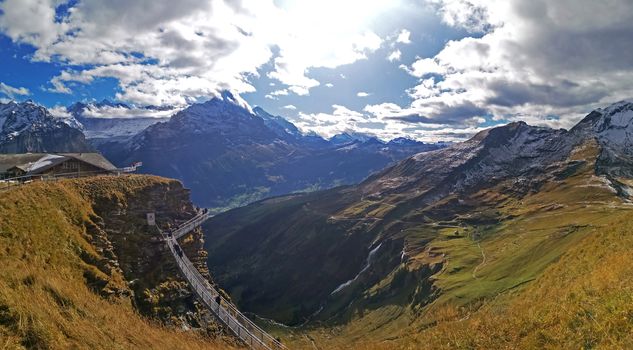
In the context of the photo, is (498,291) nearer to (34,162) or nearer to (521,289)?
(521,289)

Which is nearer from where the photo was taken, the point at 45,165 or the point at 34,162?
the point at 45,165

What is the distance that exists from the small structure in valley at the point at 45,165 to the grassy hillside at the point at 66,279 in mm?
21376

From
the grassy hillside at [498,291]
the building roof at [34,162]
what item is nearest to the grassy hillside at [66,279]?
the grassy hillside at [498,291]

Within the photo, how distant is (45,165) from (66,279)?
2068 inches

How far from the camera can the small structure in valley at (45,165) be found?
76756mm

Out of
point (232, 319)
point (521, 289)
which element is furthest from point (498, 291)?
point (232, 319)

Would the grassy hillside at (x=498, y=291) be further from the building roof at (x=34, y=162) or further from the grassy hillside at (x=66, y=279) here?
the building roof at (x=34, y=162)

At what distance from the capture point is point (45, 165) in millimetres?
78062

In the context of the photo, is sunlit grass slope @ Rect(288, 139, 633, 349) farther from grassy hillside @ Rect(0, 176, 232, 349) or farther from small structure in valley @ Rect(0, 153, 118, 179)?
small structure in valley @ Rect(0, 153, 118, 179)

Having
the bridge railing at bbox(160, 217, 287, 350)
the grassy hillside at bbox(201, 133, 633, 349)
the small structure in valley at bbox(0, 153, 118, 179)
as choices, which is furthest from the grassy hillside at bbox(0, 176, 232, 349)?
the small structure in valley at bbox(0, 153, 118, 179)

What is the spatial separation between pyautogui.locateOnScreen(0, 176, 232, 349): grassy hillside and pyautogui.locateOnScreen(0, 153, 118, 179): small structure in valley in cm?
2138

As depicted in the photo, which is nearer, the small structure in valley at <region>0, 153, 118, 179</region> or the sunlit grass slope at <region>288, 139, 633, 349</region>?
the sunlit grass slope at <region>288, 139, 633, 349</region>

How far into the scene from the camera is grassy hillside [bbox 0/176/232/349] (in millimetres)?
21172

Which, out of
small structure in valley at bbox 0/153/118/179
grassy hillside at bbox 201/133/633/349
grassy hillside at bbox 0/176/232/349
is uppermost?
small structure in valley at bbox 0/153/118/179
